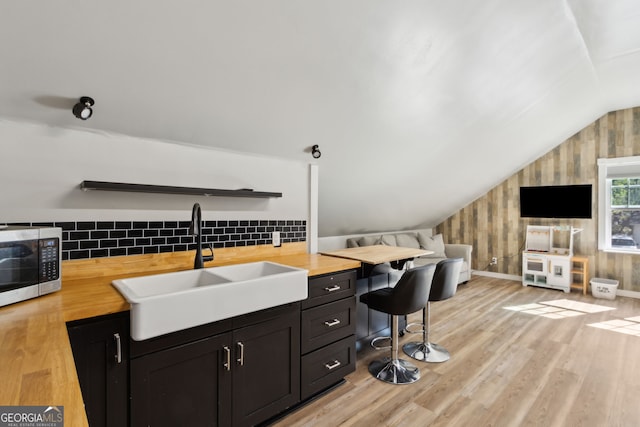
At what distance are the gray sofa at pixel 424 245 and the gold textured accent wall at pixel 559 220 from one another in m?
0.72

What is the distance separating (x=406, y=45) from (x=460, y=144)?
82.0 inches

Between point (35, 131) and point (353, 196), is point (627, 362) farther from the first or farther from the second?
point (35, 131)

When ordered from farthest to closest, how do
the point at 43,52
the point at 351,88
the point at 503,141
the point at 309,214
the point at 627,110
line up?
the point at 627,110, the point at 503,141, the point at 309,214, the point at 351,88, the point at 43,52

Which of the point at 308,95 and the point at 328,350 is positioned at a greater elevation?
the point at 308,95

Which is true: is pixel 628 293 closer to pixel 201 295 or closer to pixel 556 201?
pixel 556 201

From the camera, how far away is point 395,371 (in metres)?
2.39

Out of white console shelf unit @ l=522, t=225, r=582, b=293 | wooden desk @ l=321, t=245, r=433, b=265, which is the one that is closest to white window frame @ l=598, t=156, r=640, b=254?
white console shelf unit @ l=522, t=225, r=582, b=293

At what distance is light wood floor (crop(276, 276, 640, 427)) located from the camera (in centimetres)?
194

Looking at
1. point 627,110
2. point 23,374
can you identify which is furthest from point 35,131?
point 627,110

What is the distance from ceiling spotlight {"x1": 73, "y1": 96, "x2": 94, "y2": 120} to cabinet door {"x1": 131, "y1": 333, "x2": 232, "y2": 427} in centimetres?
120

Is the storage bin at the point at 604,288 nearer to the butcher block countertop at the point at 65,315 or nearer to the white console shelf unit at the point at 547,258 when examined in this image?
the white console shelf unit at the point at 547,258

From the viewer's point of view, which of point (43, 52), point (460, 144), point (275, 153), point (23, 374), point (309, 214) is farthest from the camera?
point (460, 144)

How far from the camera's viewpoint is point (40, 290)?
4.61 ft

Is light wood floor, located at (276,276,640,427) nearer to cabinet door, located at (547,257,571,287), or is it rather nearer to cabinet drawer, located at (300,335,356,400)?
cabinet drawer, located at (300,335,356,400)
